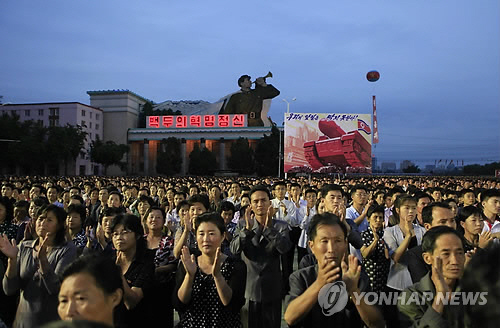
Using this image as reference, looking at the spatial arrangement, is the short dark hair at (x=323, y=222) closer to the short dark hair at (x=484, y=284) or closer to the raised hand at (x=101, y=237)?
the short dark hair at (x=484, y=284)

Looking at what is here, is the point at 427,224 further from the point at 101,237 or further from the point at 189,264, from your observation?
the point at 101,237

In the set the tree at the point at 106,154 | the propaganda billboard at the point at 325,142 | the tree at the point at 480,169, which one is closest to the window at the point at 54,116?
the tree at the point at 106,154

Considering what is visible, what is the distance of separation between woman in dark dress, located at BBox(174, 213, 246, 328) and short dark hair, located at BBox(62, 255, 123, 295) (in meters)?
0.74

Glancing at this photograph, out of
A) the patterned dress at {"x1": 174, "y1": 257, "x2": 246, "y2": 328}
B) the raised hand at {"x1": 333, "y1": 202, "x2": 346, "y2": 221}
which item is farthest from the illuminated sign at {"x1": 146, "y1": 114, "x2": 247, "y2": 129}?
the patterned dress at {"x1": 174, "y1": 257, "x2": 246, "y2": 328}

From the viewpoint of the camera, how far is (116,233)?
9.74ft

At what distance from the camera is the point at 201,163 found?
4609 cm

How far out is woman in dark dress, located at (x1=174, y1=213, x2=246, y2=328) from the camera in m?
2.59

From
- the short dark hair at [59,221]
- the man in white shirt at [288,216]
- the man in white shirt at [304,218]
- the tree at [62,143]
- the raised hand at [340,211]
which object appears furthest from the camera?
the tree at [62,143]

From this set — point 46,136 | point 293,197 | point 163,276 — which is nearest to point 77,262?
point 163,276

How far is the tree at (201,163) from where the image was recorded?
46.2 meters

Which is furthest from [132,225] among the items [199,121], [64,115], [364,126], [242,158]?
[64,115]

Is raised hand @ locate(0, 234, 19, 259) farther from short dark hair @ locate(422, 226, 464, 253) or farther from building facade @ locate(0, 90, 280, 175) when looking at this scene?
building facade @ locate(0, 90, 280, 175)

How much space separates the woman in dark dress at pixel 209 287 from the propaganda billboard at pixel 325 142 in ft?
70.2

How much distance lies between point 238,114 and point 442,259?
162 feet
